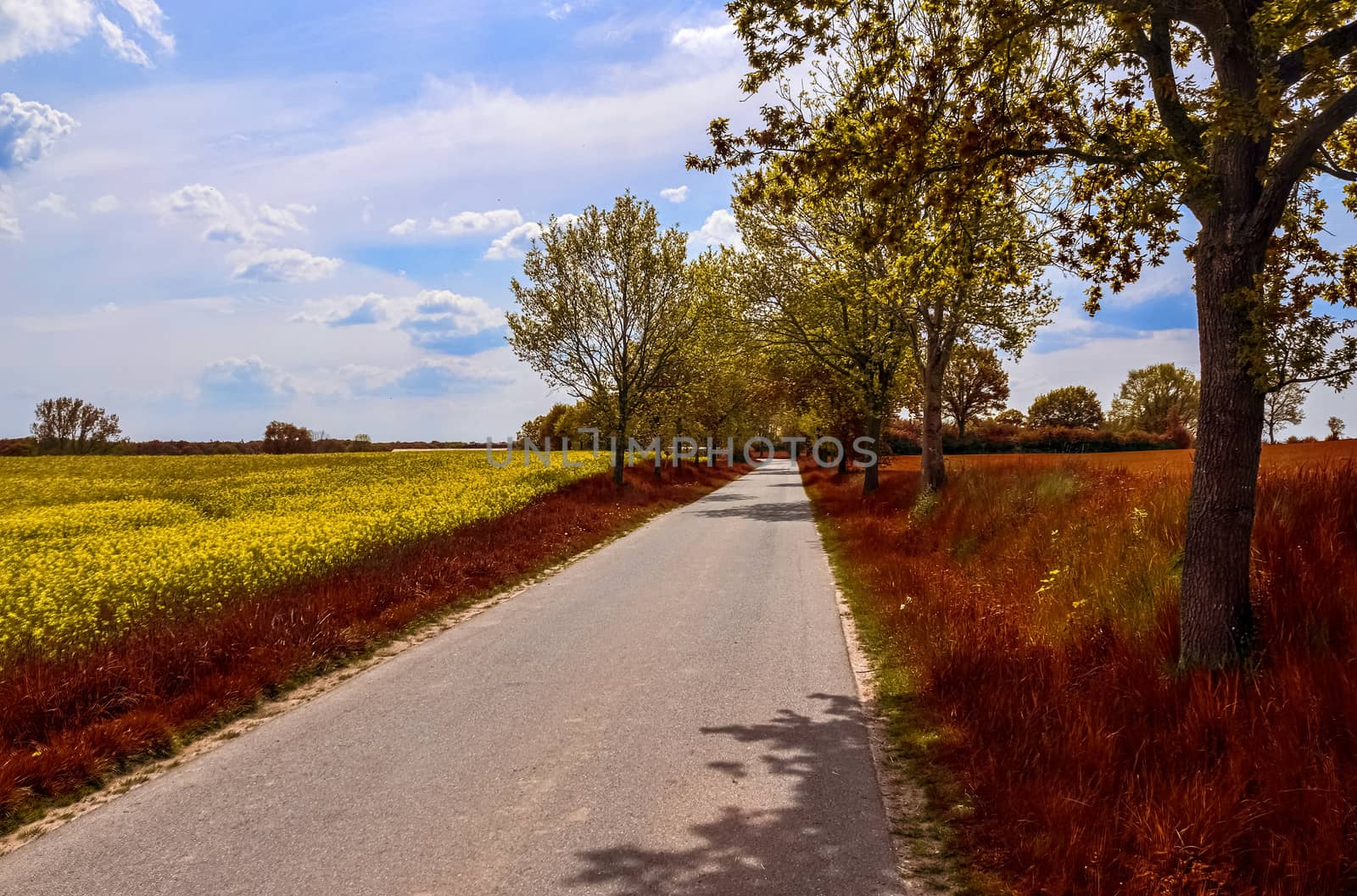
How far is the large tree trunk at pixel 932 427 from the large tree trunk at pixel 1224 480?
13160 millimetres

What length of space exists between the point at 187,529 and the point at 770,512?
1734 centimetres

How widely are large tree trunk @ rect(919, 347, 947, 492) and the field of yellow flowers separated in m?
11.9

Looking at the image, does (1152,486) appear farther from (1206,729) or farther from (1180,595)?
(1206,729)

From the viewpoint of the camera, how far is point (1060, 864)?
12.0 feet

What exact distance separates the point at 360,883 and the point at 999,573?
8.75 meters

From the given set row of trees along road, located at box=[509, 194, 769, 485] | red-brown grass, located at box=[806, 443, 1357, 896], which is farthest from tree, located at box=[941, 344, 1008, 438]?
red-brown grass, located at box=[806, 443, 1357, 896]

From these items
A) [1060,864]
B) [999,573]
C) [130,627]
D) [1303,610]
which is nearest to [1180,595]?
[1303,610]

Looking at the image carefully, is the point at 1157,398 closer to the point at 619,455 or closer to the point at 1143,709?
the point at 619,455

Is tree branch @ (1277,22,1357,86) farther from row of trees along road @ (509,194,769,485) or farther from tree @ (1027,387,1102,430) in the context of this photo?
tree @ (1027,387,1102,430)

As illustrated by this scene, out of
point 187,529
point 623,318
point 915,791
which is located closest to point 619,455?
point 623,318

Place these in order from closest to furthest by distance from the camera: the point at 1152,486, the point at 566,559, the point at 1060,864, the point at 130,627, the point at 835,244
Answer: the point at 1060,864 < the point at 130,627 < the point at 1152,486 < the point at 566,559 < the point at 835,244

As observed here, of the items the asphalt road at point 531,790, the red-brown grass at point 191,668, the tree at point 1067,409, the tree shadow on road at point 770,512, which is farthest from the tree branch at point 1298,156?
the tree at point 1067,409

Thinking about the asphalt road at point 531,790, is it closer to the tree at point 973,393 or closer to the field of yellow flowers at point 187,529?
the field of yellow flowers at point 187,529

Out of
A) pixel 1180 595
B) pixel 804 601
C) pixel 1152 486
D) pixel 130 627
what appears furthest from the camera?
pixel 804 601
